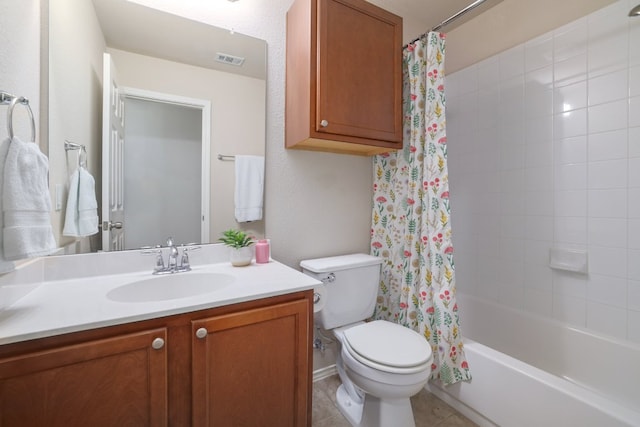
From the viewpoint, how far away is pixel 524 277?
6.06ft

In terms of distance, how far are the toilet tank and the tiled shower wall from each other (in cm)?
103

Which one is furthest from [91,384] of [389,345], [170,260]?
[389,345]

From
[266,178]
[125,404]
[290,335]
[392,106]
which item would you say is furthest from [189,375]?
[392,106]

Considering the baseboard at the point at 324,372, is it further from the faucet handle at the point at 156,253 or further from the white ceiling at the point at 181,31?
the white ceiling at the point at 181,31

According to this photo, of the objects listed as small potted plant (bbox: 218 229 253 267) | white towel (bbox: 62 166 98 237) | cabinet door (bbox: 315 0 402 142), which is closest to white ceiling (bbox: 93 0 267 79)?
cabinet door (bbox: 315 0 402 142)

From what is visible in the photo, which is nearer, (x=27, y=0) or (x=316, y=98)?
(x=27, y=0)

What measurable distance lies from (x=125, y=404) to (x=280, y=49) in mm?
1736

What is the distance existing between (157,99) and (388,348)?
158 cm

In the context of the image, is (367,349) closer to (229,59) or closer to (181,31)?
(229,59)

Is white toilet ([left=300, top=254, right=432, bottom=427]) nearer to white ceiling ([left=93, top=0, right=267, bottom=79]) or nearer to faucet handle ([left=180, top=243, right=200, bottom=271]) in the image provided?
faucet handle ([left=180, top=243, right=200, bottom=271])

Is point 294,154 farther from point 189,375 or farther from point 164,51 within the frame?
point 189,375

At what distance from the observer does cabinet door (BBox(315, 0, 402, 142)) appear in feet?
4.44

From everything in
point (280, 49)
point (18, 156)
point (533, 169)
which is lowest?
point (18, 156)

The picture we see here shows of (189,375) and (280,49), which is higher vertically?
(280,49)
